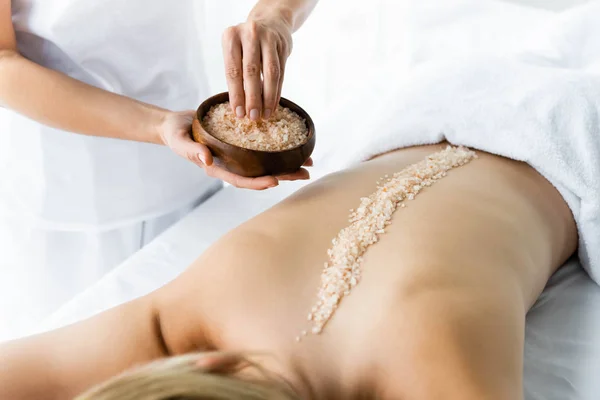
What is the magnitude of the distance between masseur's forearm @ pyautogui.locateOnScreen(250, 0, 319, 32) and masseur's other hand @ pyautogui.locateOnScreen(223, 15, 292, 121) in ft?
0.60

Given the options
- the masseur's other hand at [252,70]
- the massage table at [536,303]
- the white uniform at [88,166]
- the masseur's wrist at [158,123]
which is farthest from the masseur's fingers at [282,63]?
the massage table at [536,303]

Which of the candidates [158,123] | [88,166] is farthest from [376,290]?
[88,166]

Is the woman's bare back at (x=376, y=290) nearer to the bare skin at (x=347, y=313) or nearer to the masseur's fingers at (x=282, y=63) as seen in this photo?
the bare skin at (x=347, y=313)

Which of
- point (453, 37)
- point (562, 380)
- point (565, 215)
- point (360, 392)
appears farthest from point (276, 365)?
point (453, 37)

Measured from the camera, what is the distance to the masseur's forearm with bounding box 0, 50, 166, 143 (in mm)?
1235

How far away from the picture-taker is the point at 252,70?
107 centimetres

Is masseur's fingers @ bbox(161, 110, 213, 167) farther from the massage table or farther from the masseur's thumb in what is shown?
the massage table

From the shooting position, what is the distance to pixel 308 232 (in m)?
1.01

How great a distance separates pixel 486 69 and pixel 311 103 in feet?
3.48

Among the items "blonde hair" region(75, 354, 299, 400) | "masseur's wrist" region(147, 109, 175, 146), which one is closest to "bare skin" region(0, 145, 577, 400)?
"blonde hair" region(75, 354, 299, 400)

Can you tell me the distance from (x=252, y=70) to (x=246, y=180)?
0.65ft

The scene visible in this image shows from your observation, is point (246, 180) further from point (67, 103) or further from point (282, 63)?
point (67, 103)

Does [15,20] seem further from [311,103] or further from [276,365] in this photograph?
[311,103]

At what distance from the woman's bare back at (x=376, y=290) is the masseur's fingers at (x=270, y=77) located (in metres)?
0.17
